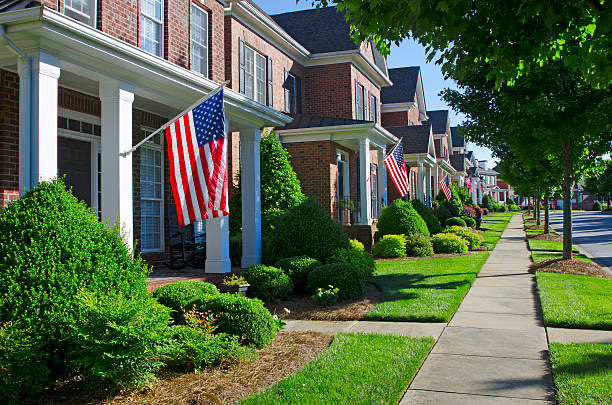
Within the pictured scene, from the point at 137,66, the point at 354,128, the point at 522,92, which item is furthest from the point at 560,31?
the point at 354,128

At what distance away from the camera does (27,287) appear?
420cm

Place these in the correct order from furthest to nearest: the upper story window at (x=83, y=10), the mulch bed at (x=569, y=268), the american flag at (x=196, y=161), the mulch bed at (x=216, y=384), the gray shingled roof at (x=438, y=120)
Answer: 1. the gray shingled roof at (x=438, y=120)
2. the mulch bed at (x=569, y=268)
3. the upper story window at (x=83, y=10)
4. the american flag at (x=196, y=161)
5. the mulch bed at (x=216, y=384)

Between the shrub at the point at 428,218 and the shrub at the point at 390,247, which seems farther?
the shrub at the point at 428,218

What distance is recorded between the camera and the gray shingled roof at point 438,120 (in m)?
40.4

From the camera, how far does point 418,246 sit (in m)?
16.1

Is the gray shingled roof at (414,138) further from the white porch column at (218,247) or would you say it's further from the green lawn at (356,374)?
the green lawn at (356,374)

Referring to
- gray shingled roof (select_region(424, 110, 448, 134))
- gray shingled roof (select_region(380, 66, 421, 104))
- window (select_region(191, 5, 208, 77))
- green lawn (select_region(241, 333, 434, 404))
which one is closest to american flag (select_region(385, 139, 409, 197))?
window (select_region(191, 5, 208, 77))

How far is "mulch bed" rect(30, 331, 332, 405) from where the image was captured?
Answer: 13.7 feet

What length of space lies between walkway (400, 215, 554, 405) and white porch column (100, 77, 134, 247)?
15.8ft

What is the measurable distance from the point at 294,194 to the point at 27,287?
961 centimetres

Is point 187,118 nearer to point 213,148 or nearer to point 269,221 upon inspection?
point 213,148

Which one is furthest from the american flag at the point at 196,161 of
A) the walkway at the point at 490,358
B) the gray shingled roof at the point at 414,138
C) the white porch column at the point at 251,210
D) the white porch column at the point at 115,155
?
the gray shingled roof at the point at 414,138

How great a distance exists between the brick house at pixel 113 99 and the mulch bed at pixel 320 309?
2046 millimetres

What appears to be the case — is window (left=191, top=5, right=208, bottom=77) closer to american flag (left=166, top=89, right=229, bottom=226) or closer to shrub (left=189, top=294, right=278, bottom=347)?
american flag (left=166, top=89, right=229, bottom=226)
